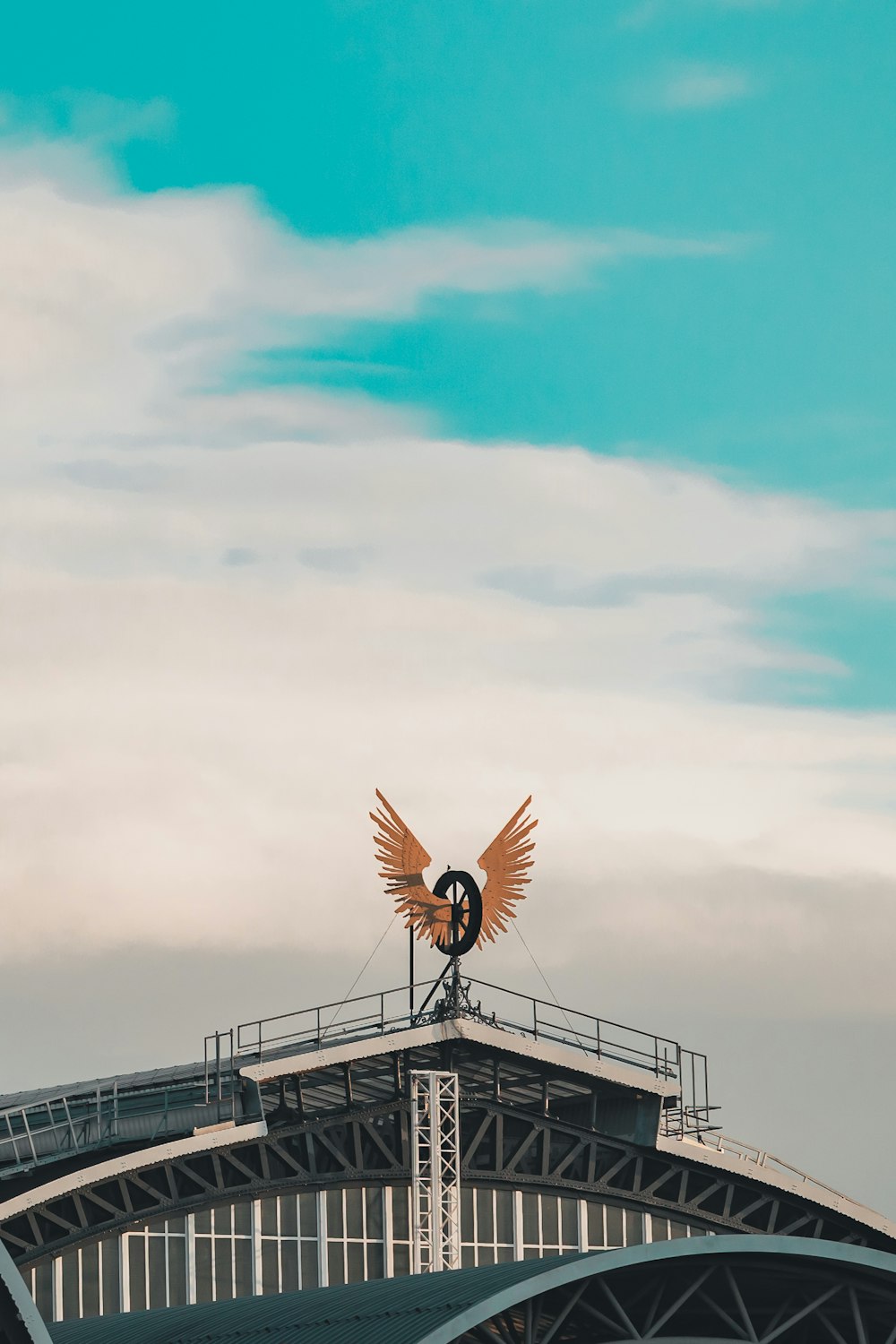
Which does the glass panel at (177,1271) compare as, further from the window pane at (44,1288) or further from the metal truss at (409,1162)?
the window pane at (44,1288)

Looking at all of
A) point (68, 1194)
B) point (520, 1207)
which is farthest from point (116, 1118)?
point (520, 1207)

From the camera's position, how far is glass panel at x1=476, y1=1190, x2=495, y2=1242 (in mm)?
62531

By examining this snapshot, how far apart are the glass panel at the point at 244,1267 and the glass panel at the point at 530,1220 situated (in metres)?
8.37

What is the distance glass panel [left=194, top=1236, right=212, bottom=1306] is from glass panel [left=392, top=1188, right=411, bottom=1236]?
5.51 meters

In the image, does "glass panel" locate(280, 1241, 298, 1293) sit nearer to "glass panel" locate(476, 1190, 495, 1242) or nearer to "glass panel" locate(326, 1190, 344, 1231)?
"glass panel" locate(326, 1190, 344, 1231)

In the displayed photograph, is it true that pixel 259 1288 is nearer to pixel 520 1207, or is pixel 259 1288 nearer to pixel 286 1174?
pixel 286 1174

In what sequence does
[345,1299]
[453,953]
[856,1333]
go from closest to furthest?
[345,1299] → [856,1333] → [453,953]

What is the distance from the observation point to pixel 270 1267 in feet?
193

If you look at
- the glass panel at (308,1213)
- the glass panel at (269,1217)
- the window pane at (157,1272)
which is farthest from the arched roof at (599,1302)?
the glass panel at (308,1213)

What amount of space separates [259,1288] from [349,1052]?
635 centimetres

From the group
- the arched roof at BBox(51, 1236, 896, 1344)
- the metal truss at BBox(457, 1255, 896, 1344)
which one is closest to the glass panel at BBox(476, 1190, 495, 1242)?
the metal truss at BBox(457, 1255, 896, 1344)

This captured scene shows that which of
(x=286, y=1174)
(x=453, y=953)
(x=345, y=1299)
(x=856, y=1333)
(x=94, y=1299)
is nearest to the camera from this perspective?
(x=345, y=1299)

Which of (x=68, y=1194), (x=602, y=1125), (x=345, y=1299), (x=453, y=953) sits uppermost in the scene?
(x=453, y=953)

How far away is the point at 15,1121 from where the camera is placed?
212 ft
